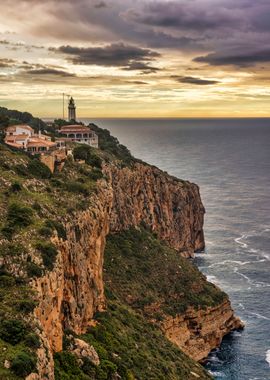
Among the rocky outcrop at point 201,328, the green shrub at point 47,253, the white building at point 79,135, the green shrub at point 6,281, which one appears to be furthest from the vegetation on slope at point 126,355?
the white building at point 79,135

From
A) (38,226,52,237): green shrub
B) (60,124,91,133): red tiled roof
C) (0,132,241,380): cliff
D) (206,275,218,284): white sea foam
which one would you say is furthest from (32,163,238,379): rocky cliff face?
(206,275,218,284): white sea foam

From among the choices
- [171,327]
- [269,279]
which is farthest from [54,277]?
[269,279]

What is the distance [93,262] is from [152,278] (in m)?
33.2

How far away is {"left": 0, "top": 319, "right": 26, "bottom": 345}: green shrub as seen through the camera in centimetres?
3719

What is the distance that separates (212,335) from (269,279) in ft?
86.5

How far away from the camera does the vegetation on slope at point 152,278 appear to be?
86.8m

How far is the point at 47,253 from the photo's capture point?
47375mm

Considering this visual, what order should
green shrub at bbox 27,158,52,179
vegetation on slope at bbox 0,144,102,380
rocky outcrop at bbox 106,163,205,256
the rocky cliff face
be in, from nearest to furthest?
vegetation on slope at bbox 0,144,102,380, the rocky cliff face, green shrub at bbox 27,158,52,179, rocky outcrop at bbox 106,163,205,256

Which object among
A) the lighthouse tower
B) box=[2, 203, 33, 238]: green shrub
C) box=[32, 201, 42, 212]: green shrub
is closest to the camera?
box=[2, 203, 33, 238]: green shrub

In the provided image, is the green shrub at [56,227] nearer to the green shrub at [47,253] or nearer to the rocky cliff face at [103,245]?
the rocky cliff face at [103,245]

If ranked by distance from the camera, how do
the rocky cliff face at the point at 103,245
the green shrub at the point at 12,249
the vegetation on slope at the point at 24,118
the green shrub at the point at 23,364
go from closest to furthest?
the green shrub at the point at 23,364 → the rocky cliff face at the point at 103,245 → the green shrub at the point at 12,249 → the vegetation on slope at the point at 24,118

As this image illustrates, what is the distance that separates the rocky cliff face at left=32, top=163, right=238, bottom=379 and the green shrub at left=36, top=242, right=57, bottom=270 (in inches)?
27.5

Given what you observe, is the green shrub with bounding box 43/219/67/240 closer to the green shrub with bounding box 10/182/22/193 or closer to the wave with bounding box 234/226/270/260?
the green shrub with bounding box 10/182/22/193

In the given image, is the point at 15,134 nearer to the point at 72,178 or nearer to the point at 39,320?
the point at 72,178
